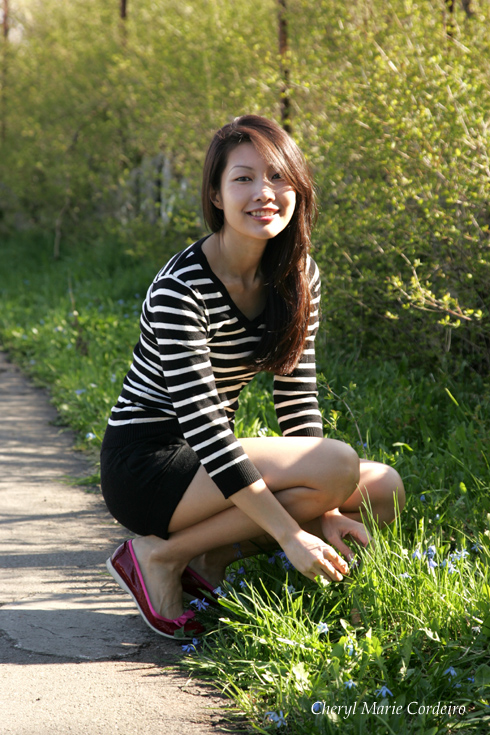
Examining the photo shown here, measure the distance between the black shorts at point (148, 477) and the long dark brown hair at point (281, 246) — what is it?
0.39 metres

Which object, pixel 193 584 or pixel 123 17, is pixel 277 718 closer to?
pixel 193 584

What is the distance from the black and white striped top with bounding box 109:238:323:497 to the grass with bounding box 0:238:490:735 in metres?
0.43

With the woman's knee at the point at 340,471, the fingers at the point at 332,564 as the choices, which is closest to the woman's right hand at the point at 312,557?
the fingers at the point at 332,564

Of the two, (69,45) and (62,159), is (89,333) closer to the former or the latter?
(62,159)

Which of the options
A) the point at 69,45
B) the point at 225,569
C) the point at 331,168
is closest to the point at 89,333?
the point at 331,168

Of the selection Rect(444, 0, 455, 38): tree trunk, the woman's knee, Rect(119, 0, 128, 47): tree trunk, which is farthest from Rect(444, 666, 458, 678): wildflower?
Rect(119, 0, 128, 47): tree trunk

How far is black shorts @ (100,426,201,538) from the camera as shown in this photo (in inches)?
98.0

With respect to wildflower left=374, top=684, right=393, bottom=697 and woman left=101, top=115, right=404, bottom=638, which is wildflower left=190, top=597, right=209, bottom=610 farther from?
wildflower left=374, top=684, right=393, bottom=697

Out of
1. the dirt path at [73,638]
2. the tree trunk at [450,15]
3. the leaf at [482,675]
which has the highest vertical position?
the tree trunk at [450,15]

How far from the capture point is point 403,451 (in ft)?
11.7

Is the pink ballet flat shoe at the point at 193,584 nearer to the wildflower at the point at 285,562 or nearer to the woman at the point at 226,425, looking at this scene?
the woman at the point at 226,425

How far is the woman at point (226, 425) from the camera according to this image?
7.77 feet

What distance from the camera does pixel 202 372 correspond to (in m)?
2.39

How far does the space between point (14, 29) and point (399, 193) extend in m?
11.3
